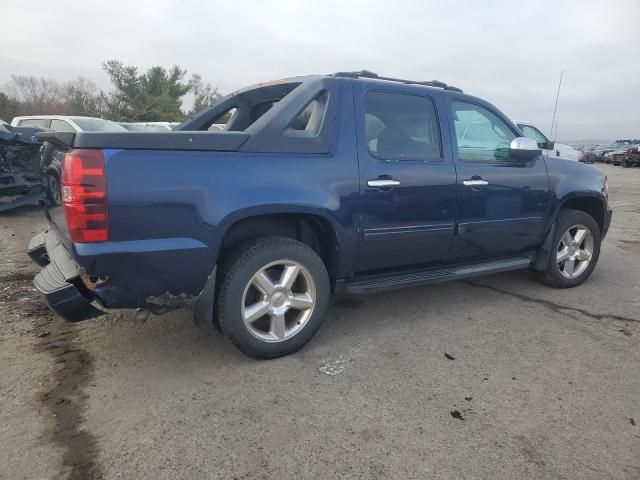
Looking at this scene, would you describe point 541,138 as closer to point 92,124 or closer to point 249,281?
point 92,124

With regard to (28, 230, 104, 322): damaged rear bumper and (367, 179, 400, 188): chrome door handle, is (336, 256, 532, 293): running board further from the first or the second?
(28, 230, 104, 322): damaged rear bumper

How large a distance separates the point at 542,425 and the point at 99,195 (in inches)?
98.9

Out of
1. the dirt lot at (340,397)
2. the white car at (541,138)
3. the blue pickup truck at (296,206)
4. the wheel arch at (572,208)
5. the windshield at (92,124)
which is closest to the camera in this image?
the dirt lot at (340,397)

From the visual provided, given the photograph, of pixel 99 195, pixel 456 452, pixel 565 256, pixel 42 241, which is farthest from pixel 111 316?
pixel 565 256

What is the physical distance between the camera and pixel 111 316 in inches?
147

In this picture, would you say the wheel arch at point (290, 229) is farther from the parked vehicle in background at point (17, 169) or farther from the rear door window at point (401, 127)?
the parked vehicle in background at point (17, 169)

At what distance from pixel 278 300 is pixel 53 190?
1571 mm

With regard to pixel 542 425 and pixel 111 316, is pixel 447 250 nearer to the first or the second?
pixel 542 425

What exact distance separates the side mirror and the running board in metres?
0.93

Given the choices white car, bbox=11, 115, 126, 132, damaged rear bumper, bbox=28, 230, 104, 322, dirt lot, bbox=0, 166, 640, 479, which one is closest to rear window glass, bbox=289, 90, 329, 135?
dirt lot, bbox=0, 166, 640, 479

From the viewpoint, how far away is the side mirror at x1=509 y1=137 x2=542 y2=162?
13.1 ft

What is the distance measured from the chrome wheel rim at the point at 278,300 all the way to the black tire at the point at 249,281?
0.08 ft

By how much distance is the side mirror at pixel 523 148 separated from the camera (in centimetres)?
398

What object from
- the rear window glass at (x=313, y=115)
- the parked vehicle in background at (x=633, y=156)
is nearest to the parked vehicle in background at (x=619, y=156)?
the parked vehicle in background at (x=633, y=156)
